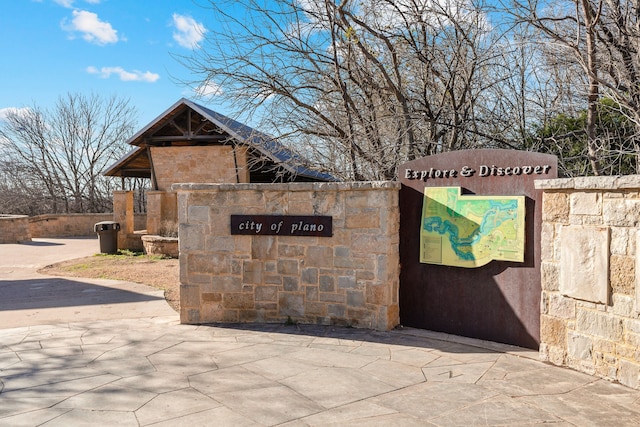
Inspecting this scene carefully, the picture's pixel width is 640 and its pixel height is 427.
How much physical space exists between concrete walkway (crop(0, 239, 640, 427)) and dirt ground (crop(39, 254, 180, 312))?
3.34m

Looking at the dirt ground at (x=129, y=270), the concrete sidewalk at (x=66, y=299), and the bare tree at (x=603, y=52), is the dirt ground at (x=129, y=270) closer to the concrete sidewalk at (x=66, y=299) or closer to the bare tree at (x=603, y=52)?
the concrete sidewalk at (x=66, y=299)

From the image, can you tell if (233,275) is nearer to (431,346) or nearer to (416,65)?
(431,346)

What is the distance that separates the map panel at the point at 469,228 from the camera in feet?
15.4

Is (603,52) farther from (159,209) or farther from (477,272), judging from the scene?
(159,209)

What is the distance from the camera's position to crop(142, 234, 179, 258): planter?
14.5 m

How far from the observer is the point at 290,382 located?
392 centimetres

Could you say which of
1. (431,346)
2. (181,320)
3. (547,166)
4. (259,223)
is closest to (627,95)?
(547,166)

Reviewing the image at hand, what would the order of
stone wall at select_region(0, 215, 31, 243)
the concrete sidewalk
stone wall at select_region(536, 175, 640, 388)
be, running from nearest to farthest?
stone wall at select_region(536, 175, 640, 388) → the concrete sidewalk → stone wall at select_region(0, 215, 31, 243)

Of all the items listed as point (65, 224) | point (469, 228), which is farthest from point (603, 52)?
point (65, 224)

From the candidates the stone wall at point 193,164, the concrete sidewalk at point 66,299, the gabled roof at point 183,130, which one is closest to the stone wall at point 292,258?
the concrete sidewalk at point 66,299

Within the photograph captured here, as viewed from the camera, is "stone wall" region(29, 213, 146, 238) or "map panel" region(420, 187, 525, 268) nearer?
"map panel" region(420, 187, 525, 268)

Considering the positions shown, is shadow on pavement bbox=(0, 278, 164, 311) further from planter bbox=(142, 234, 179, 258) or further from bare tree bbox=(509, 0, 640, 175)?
bare tree bbox=(509, 0, 640, 175)

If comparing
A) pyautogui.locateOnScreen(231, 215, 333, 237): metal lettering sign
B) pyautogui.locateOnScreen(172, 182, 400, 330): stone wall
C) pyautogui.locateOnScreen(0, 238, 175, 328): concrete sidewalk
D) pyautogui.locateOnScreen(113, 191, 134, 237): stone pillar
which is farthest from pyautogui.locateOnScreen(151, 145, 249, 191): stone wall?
pyautogui.locateOnScreen(231, 215, 333, 237): metal lettering sign

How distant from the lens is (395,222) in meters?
5.54
